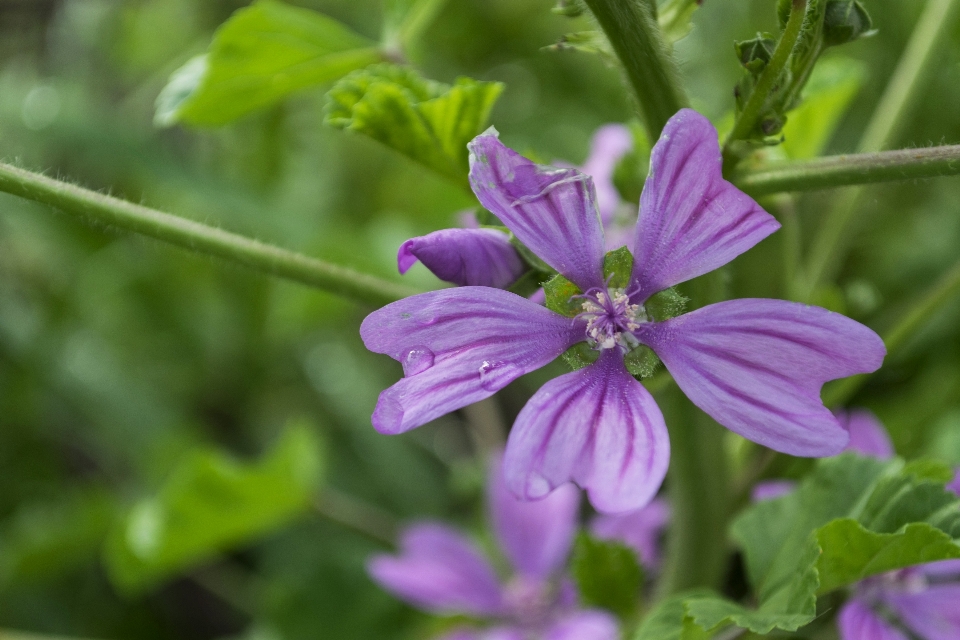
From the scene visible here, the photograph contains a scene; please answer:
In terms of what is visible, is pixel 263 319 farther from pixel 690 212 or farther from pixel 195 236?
pixel 690 212

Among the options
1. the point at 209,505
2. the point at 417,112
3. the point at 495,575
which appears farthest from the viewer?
the point at 495,575

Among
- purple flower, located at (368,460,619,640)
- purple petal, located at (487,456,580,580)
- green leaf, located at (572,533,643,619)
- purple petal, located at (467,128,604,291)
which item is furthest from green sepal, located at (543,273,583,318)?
purple petal, located at (487,456,580,580)

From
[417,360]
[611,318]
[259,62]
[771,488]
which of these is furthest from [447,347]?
[259,62]

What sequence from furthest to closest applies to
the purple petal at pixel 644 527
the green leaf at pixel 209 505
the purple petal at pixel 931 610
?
1. the green leaf at pixel 209 505
2. the purple petal at pixel 644 527
3. the purple petal at pixel 931 610

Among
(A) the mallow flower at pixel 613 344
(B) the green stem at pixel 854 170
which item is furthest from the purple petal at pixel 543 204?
(B) the green stem at pixel 854 170

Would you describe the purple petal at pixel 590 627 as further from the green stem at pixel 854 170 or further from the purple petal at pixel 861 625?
the green stem at pixel 854 170

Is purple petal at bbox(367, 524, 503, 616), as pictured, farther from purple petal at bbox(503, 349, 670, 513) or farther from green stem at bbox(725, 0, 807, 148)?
green stem at bbox(725, 0, 807, 148)
